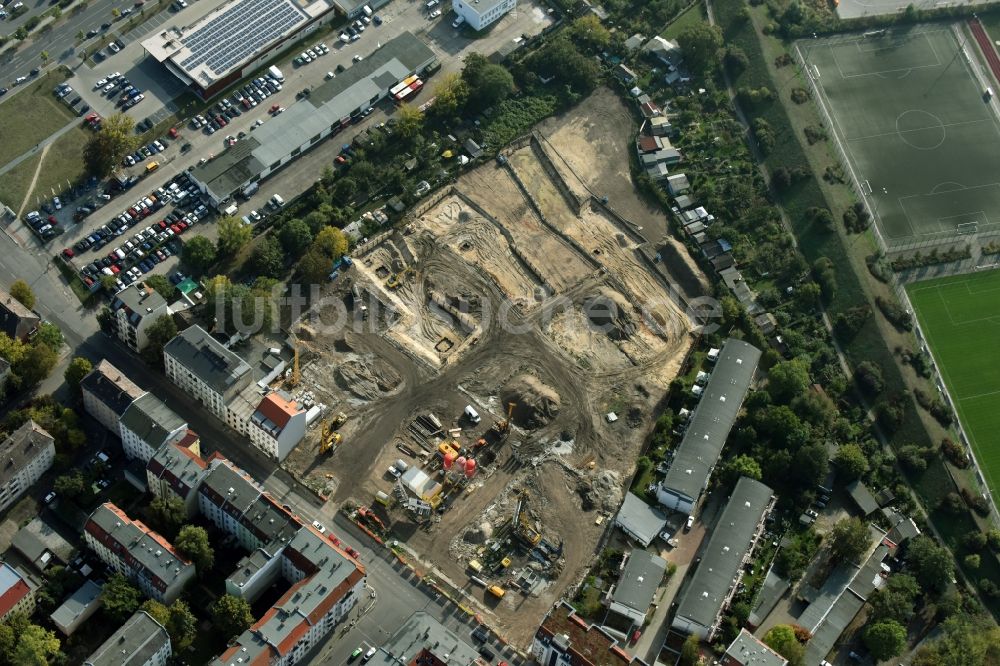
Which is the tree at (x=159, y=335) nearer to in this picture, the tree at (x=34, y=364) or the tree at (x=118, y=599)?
the tree at (x=34, y=364)

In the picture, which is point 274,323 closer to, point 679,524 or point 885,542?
point 679,524

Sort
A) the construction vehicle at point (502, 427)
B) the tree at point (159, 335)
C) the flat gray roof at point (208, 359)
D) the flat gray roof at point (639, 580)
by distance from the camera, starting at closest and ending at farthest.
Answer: the flat gray roof at point (639, 580), the flat gray roof at point (208, 359), the tree at point (159, 335), the construction vehicle at point (502, 427)

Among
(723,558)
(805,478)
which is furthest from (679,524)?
(805,478)

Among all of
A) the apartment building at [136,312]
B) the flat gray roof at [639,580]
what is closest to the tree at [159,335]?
the apartment building at [136,312]

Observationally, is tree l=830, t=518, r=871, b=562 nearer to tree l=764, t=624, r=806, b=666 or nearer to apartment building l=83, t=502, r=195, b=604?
tree l=764, t=624, r=806, b=666

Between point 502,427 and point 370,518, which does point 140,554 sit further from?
point 502,427

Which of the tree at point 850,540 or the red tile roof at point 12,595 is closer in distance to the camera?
the red tile roof at point 12,595
